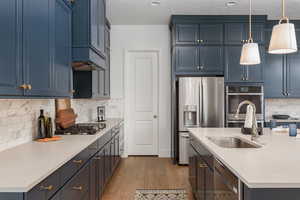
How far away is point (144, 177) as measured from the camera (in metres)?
Result: 4.30

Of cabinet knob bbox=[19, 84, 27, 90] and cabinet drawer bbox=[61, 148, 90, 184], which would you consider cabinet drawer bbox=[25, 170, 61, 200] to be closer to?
cabinet drawer bbox=[61, 148, 90, 184]

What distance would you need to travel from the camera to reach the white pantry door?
5.76 metres

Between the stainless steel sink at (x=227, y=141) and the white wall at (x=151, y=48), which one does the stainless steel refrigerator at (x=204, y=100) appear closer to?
the white wall at (x=151, y=48)

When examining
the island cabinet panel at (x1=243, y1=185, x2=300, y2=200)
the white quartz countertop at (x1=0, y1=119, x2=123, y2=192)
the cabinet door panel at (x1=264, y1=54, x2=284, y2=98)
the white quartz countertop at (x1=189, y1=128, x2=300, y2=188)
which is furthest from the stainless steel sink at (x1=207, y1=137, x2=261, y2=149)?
the cabinet door panel at (x1=264, y1=54, x2=284, y2=98)

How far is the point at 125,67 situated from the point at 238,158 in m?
4.22

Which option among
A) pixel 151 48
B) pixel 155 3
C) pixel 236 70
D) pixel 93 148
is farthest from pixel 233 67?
pixel 93 148

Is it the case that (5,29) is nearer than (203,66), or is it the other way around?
(5,29)

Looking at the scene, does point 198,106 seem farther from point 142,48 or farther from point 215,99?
point 142,48

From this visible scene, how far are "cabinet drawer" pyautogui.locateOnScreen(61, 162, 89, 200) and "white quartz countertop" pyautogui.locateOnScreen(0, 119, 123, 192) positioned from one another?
20 cm

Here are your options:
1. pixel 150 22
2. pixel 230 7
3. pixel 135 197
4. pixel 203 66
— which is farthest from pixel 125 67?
pixel 135 197

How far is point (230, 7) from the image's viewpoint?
15.1ft

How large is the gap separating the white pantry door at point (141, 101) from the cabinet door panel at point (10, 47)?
405 centimetres

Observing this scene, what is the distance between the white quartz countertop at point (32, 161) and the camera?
1.31 metres

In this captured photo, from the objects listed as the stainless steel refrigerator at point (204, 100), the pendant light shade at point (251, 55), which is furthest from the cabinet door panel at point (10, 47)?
the stainless steel refrigerator at point (204, 100)
